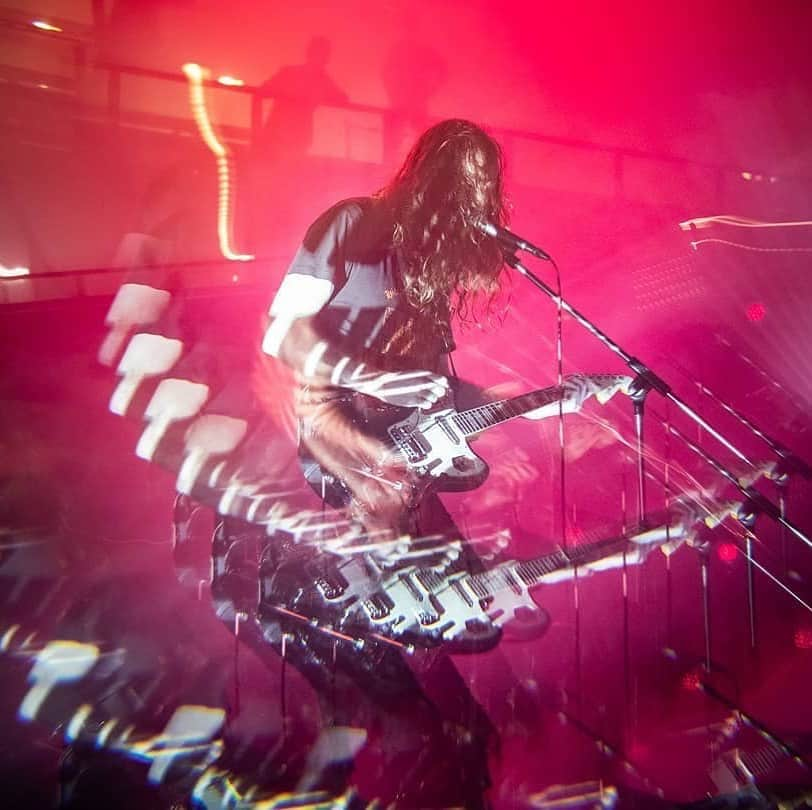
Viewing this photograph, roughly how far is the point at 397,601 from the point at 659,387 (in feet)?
3.17

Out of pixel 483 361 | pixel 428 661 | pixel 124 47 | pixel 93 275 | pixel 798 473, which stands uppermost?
pixel 124 47

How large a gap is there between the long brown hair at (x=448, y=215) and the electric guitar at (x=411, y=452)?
31 cm

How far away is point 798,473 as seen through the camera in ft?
6.59

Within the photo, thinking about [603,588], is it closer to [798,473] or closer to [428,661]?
[428,661]

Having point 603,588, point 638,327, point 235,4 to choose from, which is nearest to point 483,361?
point 638,327

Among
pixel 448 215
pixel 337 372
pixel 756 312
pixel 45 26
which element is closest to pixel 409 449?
pixel 337 372

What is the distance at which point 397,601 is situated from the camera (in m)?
1.64

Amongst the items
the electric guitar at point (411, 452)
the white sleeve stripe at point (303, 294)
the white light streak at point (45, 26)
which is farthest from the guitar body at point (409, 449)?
the white light streak at point (45, 26)

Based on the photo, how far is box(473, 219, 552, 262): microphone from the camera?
71.7 inches

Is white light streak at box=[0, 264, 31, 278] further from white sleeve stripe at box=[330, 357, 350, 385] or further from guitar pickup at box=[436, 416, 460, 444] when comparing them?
guitar pickup at box=[436, 416, 460, 444]

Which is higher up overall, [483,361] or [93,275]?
[93,275]

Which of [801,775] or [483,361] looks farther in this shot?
[483,361]

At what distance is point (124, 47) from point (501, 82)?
106 centimetres

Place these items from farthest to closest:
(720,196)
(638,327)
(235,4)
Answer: (720,196), (638,327), (235,4)
